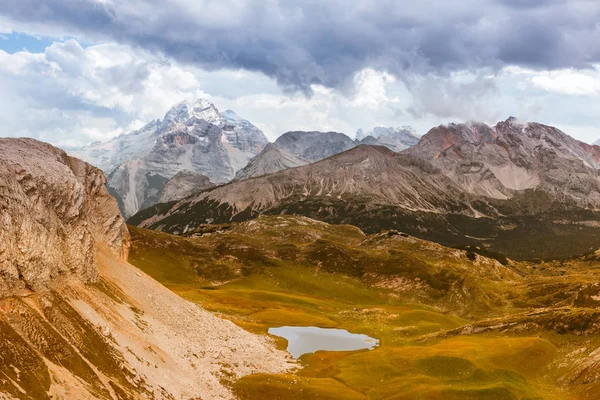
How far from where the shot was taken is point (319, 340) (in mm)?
104875

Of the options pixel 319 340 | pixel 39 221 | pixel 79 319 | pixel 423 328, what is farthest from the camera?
pixel 423 328

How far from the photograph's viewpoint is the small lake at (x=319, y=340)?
97375 mm

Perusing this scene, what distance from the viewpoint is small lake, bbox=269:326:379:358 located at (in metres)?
97.4

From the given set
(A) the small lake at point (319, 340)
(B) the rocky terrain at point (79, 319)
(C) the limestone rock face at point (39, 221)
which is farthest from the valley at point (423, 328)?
(C) the limestone rock face at point (39, 221)

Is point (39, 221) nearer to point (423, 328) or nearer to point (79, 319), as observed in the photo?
point (79, 319)

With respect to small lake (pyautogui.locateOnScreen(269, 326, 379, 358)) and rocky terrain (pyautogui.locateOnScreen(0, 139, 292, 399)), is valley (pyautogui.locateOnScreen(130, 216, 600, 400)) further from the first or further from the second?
rocky terrain (pyautogui.locateOnScreen(0, 139, 292, 399))

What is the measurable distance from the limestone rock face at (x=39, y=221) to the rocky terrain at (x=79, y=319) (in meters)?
0.13

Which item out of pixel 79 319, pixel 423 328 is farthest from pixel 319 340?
pixel 79 319

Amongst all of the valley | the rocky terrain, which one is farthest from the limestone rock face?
the valley

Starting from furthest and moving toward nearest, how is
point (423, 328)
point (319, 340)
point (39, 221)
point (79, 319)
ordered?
point (423, 328), point (319, 340), point (39, 221), point (79, 319)

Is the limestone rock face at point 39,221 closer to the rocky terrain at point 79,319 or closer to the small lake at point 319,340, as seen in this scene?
the rocky terrain at point 79,319

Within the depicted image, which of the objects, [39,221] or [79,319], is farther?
[39,221]

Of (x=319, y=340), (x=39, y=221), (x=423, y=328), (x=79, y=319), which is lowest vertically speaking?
(x=423, y=328)

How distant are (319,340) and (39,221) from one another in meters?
63.3
